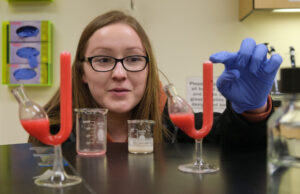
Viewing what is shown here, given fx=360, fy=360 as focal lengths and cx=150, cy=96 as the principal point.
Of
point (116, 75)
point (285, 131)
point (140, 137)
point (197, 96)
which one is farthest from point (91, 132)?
point (197, 96)

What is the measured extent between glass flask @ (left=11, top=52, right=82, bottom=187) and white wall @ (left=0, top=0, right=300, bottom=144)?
70.8 inches

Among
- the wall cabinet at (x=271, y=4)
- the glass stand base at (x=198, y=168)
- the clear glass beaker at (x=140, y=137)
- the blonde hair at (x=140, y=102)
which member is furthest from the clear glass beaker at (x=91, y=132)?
the wall cabinet at (x=271, y=4)

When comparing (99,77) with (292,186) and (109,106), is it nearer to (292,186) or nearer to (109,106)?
(109,106)

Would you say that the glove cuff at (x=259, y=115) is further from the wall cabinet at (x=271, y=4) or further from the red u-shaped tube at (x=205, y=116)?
the wall cabinet at (x=271, y=4)

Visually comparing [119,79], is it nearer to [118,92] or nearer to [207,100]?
[118,92]

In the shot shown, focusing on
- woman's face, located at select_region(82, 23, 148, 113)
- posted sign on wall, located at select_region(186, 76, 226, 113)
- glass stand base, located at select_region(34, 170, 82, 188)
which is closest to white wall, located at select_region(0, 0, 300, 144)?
posted sign on wall, located at select_region(186, 76, 226, 113)

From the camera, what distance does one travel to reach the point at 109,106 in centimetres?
115

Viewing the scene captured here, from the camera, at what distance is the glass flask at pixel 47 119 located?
50 centimetres

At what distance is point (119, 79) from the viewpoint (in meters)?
1.12

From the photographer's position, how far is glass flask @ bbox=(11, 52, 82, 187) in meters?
0.50

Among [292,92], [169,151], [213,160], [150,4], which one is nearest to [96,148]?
[169,151]

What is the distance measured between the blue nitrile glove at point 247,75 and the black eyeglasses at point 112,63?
0.35m

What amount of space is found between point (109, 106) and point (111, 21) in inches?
12.3

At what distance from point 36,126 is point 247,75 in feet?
1.81
